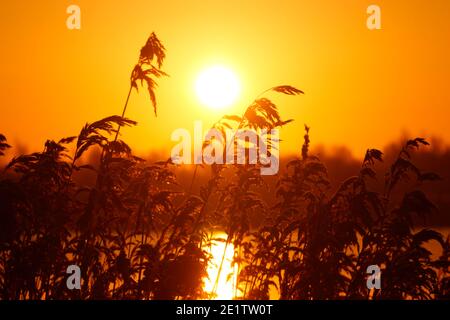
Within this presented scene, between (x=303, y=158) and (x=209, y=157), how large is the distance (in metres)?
1.77

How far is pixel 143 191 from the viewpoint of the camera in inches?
321

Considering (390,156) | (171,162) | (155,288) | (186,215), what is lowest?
(390,156)

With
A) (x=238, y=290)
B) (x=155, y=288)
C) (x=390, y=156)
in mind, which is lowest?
(x=390, y=156)

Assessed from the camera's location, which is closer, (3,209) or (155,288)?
(3,209)

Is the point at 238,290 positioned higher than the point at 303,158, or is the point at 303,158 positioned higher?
the point at 303,158

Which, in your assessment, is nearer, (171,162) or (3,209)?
(3,209)

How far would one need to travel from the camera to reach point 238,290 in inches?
401
